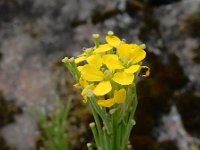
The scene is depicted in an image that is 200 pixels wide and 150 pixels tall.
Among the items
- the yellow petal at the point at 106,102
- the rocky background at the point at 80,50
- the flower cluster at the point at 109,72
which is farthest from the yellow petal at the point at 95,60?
the rocky background at the point at 80,50

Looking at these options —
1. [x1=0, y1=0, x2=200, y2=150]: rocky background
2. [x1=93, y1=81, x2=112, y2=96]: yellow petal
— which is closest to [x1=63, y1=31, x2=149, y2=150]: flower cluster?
[x1=93, y1=81, x2=112, y2=96]: yellow petal

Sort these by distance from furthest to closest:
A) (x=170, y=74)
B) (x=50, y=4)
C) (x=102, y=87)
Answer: (x=50, y=4) < (x=170, y=74) < (x=102, y=87)

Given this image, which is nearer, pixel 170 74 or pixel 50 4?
pixel 170 74

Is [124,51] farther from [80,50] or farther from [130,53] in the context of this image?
[80,50]

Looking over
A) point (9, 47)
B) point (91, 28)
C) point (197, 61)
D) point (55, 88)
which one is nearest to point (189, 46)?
point (197, 61)

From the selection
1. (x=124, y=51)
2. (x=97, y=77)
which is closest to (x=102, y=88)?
(x=97, y=77)

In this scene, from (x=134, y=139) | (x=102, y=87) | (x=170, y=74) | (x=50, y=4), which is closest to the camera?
(x=102, y=87)

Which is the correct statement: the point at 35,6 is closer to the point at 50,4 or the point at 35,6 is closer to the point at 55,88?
the point at 50,4

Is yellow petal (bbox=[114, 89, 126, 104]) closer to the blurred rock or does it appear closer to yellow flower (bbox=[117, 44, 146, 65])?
yellow flower (bbox=[117, 44, 146, 65])
